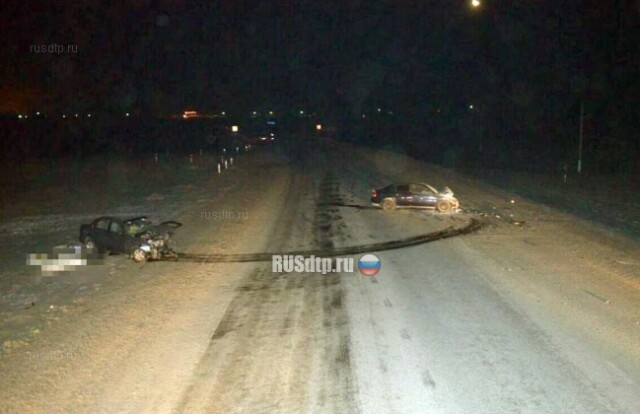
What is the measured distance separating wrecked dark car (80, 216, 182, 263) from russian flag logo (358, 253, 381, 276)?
4.97 metres

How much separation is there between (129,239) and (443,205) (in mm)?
13351

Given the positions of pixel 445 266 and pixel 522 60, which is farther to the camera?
pixel 522 60

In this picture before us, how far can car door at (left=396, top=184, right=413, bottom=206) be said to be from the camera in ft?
85.1

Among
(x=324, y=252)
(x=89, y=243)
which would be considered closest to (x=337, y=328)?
(x=324, y=252)

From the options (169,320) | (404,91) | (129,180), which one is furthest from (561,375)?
(404,91)

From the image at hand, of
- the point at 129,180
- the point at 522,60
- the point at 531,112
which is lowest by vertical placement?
the point at 129,180

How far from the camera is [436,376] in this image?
834cm

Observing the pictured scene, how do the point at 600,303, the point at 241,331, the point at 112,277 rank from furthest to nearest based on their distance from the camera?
the point at 112,277, the point at 600,303, the point at 241,331

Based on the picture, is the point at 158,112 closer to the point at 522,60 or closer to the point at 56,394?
the point at 522,60

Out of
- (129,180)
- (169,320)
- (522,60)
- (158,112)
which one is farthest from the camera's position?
(158,112)

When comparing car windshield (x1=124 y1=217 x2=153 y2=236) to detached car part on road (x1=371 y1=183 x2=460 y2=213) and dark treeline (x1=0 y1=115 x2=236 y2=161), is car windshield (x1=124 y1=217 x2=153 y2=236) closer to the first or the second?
detached car part on road (x1=371 y1=183 x2=460 y2=213)

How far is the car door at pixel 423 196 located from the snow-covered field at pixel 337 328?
400 centimetres

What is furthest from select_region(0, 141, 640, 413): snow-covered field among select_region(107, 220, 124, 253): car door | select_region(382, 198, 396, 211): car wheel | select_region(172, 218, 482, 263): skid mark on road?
select_region(382, 198, 396, 211): car wheel

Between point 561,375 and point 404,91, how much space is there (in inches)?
4976
